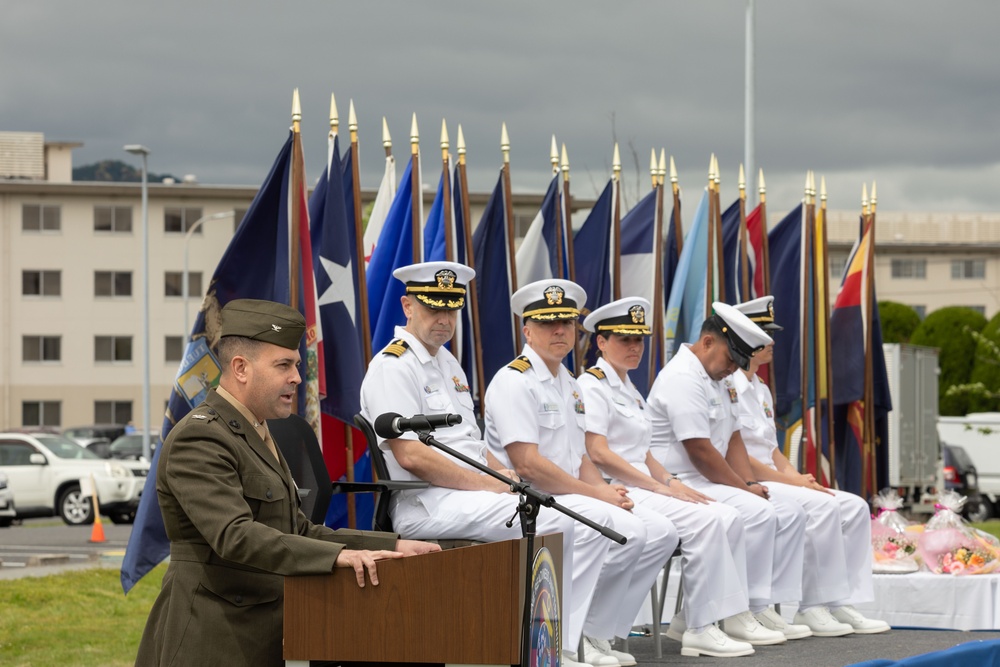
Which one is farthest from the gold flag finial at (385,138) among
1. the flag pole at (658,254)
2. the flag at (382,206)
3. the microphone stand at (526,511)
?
the microphone stand at (526,511)

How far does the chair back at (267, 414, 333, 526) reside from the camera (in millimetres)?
6543

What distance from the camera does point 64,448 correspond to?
24.2 metres

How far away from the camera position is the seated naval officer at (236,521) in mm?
3855

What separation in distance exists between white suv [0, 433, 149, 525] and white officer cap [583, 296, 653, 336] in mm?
16327

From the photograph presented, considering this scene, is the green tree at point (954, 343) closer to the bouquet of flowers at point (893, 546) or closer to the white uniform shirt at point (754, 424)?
the bouquet of flowers at point (893, 546)

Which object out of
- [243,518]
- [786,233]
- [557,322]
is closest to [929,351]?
[786,233]

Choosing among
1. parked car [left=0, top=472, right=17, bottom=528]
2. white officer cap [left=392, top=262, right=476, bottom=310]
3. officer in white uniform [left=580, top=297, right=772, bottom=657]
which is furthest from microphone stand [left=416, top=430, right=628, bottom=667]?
parked car [left=0, top=472, right=17, bottom=528]

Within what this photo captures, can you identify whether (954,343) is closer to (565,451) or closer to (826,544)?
(826,544)

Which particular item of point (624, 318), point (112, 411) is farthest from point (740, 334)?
point (112, 411)

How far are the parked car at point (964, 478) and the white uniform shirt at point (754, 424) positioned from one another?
16540 mm

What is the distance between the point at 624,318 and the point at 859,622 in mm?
2616

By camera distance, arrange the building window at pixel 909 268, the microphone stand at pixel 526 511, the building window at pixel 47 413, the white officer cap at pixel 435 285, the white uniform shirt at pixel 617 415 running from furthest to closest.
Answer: the building window at pixel 909 268 → the building window at pixel 47 413 → the white uniform shirt at pixel 617 415 → the white officer cap at pixel 435 285 → the microphone stand at pixel 526 511

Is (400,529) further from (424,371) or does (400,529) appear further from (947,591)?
(947,591)

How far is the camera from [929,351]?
24.7m
